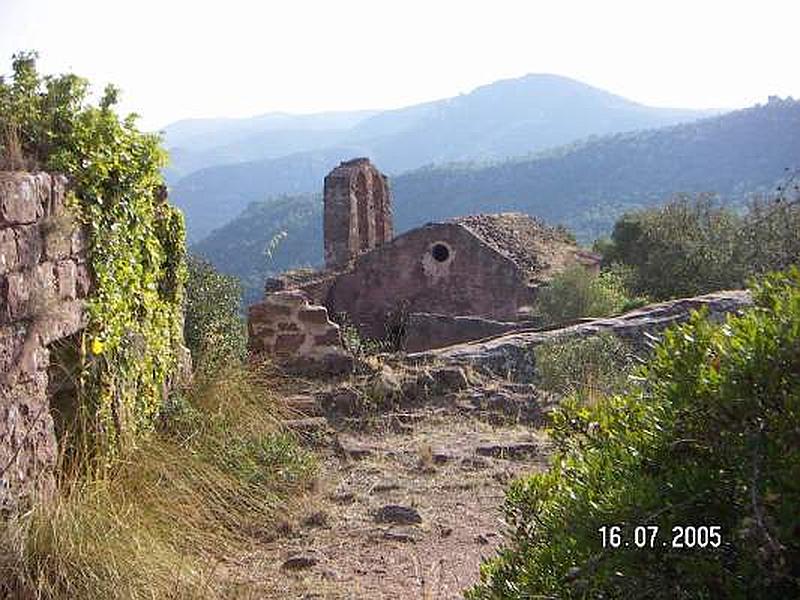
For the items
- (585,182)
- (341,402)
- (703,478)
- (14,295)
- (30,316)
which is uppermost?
(585,182)

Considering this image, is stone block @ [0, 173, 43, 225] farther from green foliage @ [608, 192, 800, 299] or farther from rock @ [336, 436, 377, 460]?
green foliage @ [608, 192, 800, 299]

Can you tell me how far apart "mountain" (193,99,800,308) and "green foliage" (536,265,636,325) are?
44.3m

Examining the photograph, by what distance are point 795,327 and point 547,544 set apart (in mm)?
917

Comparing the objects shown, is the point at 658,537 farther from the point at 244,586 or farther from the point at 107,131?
the point at 107,131

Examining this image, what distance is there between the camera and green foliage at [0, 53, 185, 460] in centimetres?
457

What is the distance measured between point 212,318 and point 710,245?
14071 millimetres

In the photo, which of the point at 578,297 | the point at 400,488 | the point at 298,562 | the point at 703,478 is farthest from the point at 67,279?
the point at 578,297

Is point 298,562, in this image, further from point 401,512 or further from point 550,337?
point 550,337

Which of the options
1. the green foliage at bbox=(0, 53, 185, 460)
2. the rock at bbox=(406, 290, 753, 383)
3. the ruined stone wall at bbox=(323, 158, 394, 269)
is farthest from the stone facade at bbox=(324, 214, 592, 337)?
the green foliage at bbox=(0, 53, 185, 460)

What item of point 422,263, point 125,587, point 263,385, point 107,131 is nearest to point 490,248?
point 422,263

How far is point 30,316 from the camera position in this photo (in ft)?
13.2

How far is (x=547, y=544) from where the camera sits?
7.88ft

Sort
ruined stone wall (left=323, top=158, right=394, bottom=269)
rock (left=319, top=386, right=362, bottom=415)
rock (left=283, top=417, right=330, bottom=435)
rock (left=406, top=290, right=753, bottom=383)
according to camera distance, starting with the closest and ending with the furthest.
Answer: rock (left=283, top=417, right=330, bottom=435) < rock (left=319, top=386, right=362, bottom=415) < rock (left=406, top=290, right=753, bottom=383) < ruined stone wall (left=323, top=158, right=394, bottom=269)

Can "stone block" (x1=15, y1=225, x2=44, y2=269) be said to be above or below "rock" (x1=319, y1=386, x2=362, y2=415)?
above
